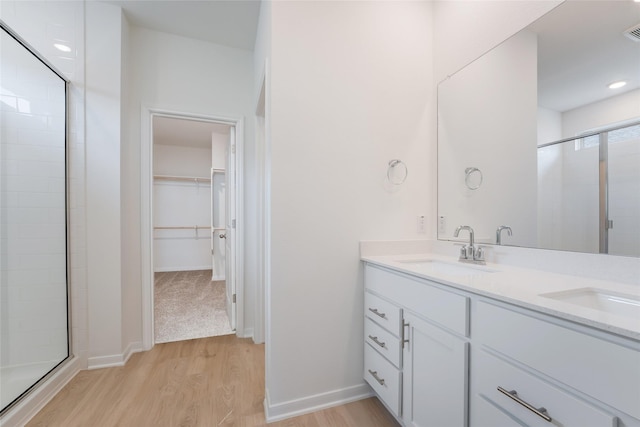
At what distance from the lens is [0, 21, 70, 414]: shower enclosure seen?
1.56 metres

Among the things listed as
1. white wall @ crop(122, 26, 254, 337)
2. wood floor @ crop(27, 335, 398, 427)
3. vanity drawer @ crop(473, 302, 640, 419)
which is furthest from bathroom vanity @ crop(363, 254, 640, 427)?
white wall @ crop(122, 26, 254, 337)

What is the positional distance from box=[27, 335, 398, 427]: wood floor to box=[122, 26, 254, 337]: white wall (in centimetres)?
43

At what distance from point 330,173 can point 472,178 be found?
887mm

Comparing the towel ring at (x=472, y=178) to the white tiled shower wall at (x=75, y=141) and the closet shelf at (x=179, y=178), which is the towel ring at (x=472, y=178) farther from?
the closet shelf at (x=179, y=178)

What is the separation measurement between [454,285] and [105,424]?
196 cm

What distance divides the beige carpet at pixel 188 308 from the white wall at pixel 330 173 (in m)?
1.40

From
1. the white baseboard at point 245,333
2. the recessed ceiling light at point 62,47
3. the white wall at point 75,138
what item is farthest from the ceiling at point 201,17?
the white baseboard at point 245,333

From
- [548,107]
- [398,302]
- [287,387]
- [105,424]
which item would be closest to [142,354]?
[105,424]

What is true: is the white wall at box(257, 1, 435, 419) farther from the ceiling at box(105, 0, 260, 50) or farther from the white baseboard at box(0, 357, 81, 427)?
the white baseboard at box(0, 357, 81, 427)

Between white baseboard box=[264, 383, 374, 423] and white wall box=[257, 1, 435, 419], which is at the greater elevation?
white wall box=[257, 1, 435, 419]

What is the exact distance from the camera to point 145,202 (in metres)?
2.21

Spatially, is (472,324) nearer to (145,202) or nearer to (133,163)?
(145,202)

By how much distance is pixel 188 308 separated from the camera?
3.16 meters

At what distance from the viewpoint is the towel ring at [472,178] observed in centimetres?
155
